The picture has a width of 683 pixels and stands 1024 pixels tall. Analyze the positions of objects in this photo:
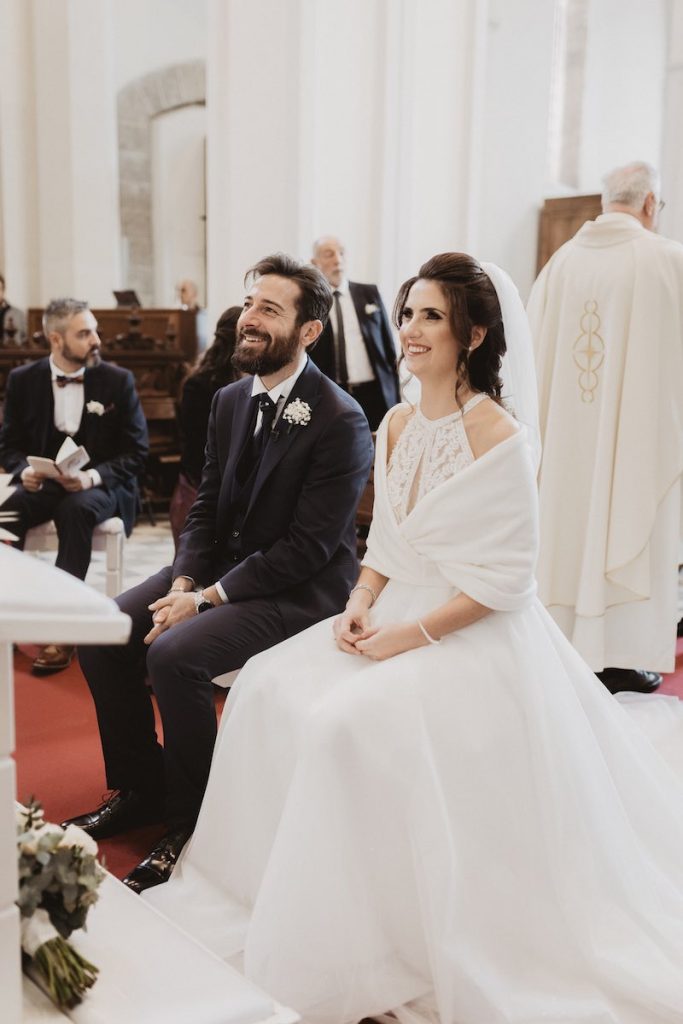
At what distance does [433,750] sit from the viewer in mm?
2455

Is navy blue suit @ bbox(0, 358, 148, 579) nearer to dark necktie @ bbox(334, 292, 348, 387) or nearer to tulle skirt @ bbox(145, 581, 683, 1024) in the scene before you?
dark necktie @ bbox(334, 292, 348, 387)

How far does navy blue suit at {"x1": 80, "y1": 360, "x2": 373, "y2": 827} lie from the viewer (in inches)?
123

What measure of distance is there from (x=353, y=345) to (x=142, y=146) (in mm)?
10064

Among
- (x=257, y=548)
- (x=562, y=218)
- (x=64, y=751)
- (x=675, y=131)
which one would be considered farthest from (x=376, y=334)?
(x=562, y=218)

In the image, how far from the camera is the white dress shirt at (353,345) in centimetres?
655

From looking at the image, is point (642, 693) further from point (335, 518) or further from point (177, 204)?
point (177, 204)

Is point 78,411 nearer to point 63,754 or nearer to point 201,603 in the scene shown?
point 63,754

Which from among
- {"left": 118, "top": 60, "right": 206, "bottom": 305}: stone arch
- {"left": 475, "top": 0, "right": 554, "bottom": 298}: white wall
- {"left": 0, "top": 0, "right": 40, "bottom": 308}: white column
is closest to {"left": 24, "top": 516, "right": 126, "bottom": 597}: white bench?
{"left": 475, "top": 0, "right": 554, "bottom": 298}: white wall

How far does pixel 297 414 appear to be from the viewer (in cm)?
336

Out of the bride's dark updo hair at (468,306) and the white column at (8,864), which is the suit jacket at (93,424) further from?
the white column at (8,864)

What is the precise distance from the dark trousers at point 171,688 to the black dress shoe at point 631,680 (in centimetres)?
218

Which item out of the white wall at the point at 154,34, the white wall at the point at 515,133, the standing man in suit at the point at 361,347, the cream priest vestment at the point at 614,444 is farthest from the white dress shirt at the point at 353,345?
the white wall at the point at 154,34

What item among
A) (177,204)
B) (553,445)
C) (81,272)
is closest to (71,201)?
(81,272)

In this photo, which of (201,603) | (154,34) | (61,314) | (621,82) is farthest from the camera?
(154,34)
